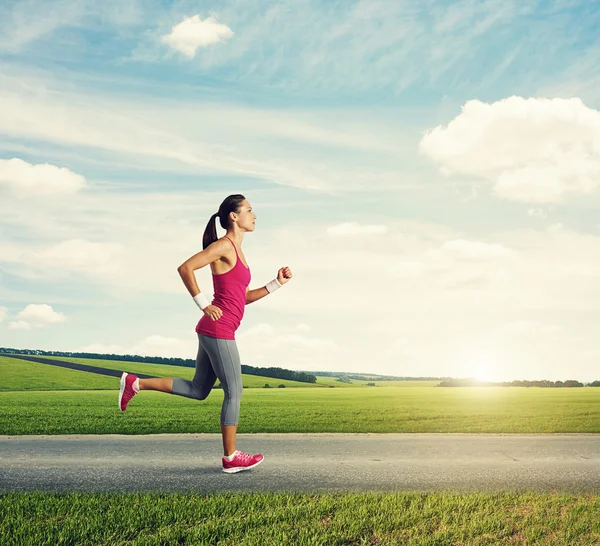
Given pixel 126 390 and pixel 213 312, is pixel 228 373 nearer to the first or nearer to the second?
pixel 213 312

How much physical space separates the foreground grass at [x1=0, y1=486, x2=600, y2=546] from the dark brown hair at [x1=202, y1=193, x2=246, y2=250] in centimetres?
251

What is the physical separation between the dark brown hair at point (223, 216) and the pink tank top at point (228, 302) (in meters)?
0.26

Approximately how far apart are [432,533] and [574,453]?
4.94m

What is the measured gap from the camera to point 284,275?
22.2ft

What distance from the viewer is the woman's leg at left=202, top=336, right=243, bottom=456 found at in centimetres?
608

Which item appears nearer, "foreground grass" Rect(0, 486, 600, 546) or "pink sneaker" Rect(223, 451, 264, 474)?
"foreground grass" Rect(0, 486, 600, 546)

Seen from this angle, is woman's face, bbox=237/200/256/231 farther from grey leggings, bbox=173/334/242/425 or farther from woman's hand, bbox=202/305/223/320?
grey leggings, bbox=173/334/242/425

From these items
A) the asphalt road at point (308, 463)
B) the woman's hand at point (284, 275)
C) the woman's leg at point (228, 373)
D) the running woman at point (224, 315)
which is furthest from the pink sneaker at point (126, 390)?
the woman's hand at point (284, 275)

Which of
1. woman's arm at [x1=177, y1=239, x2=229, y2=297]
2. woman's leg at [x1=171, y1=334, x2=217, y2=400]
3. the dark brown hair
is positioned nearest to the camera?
woman's arm at [x1=177, y1=239, x2=229, y2=297]

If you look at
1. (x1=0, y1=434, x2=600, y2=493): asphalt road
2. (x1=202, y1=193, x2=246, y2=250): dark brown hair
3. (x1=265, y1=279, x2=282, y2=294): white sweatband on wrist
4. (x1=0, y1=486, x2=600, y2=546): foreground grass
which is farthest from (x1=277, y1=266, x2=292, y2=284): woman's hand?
(x1=0, y1=486, x2=600, y2=546): foreground grass

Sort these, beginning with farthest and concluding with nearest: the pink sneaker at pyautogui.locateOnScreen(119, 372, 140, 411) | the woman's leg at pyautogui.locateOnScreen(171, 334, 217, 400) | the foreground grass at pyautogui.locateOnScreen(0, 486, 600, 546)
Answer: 1. the pink sneaker at pyautogui.locateOnScreen(119, 372, 140, 411)
2. the woman's leg at pyautogui.locateOnScreen(171, 334, 217, 400)
3. the foreground grass at pyautogui.locateOnScreen(0, 486, 600, 546)

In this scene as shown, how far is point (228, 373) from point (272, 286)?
117 cm

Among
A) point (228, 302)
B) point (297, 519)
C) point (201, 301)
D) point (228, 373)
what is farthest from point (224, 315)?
point (297, 519)

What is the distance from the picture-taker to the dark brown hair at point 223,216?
20.5 feet
